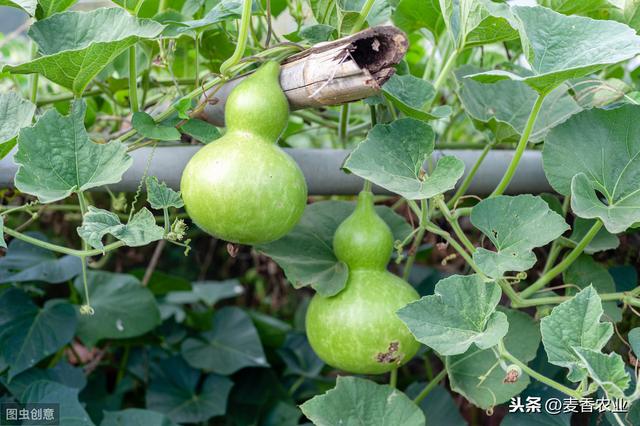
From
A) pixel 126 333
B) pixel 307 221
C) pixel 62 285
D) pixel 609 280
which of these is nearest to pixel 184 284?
pixel 126 333

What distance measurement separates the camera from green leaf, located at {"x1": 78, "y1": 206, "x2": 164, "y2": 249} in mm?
522

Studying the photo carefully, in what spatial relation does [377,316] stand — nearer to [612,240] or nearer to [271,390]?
[612,240]

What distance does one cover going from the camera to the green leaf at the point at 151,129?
0.64 metres

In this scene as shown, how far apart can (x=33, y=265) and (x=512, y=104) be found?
29.2 inches

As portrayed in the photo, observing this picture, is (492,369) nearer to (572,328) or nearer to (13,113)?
(572,328)

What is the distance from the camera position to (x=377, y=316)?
630 mm

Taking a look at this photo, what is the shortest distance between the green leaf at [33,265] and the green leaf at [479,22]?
26.0 inches

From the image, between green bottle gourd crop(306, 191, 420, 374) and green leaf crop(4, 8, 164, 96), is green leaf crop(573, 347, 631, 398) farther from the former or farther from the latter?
green leaf crop(4, 8, 164, 96)

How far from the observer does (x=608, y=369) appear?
482 millimetres

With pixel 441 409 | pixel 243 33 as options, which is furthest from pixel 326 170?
pixel 441 409

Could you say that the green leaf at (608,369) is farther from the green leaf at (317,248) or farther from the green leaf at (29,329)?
the green leaf at (29,329)

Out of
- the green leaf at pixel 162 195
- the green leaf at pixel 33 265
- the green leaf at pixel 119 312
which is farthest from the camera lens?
the green leaf at pixel 119 312

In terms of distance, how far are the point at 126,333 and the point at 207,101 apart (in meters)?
0.53

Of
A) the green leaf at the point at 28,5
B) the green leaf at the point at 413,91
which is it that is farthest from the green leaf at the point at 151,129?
the green leaf at the point at 413,91
